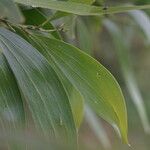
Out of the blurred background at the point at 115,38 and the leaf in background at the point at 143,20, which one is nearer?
the blurred background at the point at 115,38

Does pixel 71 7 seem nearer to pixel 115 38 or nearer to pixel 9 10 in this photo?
pixel 9 10

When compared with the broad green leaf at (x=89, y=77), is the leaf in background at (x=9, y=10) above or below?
above

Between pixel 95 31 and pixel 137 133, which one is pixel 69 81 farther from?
pixel 137 133

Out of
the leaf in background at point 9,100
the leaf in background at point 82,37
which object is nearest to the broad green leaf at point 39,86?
the leaf in background at point 9,100

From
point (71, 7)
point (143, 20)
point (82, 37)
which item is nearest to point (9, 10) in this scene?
point (71, 7)

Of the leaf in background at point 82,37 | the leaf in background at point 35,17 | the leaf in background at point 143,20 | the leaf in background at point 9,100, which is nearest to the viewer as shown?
the leaf in background at point 9,100

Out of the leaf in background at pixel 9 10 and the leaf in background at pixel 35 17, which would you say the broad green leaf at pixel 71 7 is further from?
the leaf in background at pixel 35 17

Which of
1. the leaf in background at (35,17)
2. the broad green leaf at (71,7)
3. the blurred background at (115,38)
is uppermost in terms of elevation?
the broad green leaf at (71,7)

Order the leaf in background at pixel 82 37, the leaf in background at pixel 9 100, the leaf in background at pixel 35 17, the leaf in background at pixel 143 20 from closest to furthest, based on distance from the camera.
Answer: the leaf in background at pixel 9 100
the leaf in background at pixel 35 17
the leaf in background at pixel 82 37
the leaf in background at pixel 143 20
